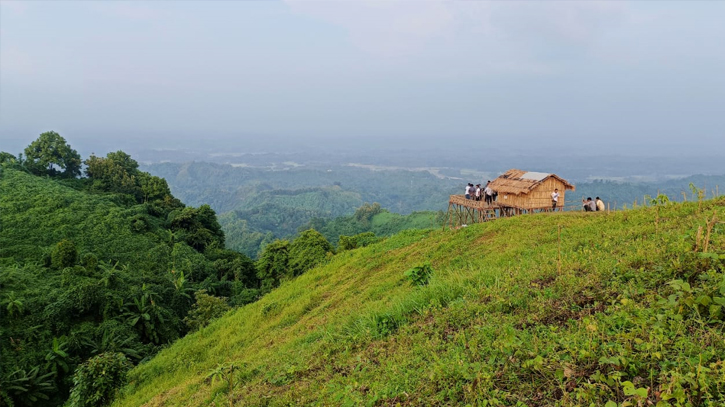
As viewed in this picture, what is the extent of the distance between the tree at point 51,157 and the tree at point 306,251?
3261 cm

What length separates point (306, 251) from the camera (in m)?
28.9

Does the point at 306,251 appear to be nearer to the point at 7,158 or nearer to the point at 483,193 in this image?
the point at 483,193

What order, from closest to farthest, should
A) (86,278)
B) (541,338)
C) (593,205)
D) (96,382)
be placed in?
(541,338)
(96,382)
(593,205)
(86,278)

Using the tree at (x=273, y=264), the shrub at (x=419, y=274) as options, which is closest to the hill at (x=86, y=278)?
the tree at (x=273, y=264)

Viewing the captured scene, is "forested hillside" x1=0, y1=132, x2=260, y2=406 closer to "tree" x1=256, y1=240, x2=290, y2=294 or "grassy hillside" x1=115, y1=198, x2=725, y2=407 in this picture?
"tree" x1=256, y1=240, x2=290, y2=294

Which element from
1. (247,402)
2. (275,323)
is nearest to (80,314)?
(275,323)

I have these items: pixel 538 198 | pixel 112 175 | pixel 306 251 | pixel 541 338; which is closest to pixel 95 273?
pixel 306 251

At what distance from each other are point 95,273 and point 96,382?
14.8 metres

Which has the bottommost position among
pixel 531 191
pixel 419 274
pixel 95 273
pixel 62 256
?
pixel 95 273

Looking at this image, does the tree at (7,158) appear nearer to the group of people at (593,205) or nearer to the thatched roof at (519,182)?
the thatched roof at (519,182)

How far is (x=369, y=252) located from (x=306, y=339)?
1066 cm

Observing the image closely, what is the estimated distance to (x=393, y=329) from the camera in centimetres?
685

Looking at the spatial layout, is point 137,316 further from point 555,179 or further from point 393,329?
point 555,179

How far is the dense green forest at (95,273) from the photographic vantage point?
15.7 meters
